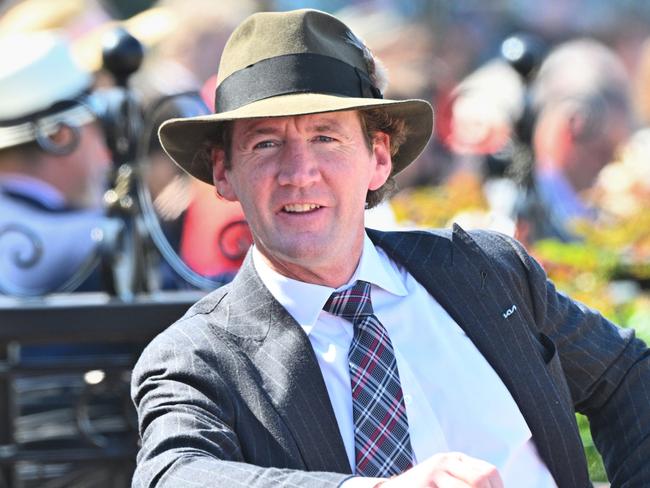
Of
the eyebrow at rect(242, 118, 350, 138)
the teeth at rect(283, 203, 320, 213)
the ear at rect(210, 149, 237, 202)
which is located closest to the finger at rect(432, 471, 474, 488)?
the teeth at rect(283, 203, 320, 213)

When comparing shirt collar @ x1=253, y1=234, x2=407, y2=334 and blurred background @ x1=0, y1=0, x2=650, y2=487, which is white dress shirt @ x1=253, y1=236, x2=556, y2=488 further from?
blurred background @ x1=0, y1=0, x2=650, y2=487

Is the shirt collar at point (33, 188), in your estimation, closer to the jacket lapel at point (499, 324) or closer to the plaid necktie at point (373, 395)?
the jacket lapel at point (499, 324)

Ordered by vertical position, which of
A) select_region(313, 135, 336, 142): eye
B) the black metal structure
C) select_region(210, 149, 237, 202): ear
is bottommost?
the black metal structure

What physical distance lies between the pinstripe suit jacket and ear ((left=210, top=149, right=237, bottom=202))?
16cm

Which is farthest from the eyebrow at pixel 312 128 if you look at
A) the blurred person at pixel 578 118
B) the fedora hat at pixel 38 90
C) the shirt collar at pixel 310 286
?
the blurred person at pixel 578 118

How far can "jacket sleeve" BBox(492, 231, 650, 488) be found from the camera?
2.68m

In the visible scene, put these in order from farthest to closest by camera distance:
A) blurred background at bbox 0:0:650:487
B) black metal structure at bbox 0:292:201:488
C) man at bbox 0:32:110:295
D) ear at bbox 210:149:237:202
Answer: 1. man at bbox 0:32:110:295
2. blurred background at bbox 0:0:650:487
3. black metal structure at bbox 0:292:201:488
4. ear at bbox 210:149:237:202

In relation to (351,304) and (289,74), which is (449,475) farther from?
(289,74)

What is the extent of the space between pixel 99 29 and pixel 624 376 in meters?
5.44

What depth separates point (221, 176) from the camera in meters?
2.64

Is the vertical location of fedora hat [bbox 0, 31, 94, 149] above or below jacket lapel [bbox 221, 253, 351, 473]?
above

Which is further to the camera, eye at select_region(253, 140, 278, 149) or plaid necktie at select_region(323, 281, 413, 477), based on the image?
eye at select_region(253, 140, 278, 149)

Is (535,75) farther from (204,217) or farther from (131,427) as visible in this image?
(131,427)

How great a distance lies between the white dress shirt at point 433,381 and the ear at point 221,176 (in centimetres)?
16
